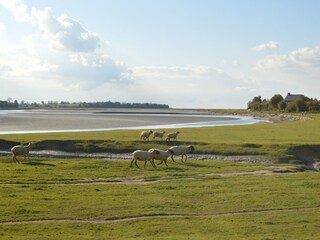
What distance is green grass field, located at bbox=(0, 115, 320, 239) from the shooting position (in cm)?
1866

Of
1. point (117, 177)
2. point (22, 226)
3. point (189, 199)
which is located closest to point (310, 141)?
point (117, 177)

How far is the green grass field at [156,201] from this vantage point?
1866 cm

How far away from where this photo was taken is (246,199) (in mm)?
23859

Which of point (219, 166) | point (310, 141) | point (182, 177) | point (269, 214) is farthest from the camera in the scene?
point (310, 141)

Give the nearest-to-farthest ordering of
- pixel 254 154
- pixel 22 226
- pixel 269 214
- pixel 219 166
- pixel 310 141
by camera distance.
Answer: pixel 22 226 → pixel 269 214 → pixel 219 166 → pixel 254 154 → pixel 310 141

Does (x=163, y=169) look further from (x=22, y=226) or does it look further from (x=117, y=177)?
(x=22, y=226)

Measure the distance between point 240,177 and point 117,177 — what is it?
760cm

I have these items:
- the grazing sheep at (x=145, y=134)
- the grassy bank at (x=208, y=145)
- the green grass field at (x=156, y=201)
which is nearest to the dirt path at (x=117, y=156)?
the grassy bank at (x=208, y=145)

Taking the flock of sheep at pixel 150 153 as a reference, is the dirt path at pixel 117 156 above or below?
below

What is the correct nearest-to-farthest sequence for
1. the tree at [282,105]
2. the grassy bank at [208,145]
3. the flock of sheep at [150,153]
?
the flock of sheep at [150,153], the grassy bank at [208,145], the tree at [282,105]

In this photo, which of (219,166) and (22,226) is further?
(219,166)

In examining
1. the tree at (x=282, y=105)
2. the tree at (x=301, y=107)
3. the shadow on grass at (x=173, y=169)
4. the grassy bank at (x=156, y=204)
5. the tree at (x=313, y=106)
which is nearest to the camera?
the grassy bank at (x=156, y=204)

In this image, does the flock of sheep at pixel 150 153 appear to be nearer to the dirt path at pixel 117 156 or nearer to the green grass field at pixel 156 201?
the green grass field at pixel 156 201

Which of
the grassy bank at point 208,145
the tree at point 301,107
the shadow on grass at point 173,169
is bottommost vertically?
the shadow on grass at point 173,169
